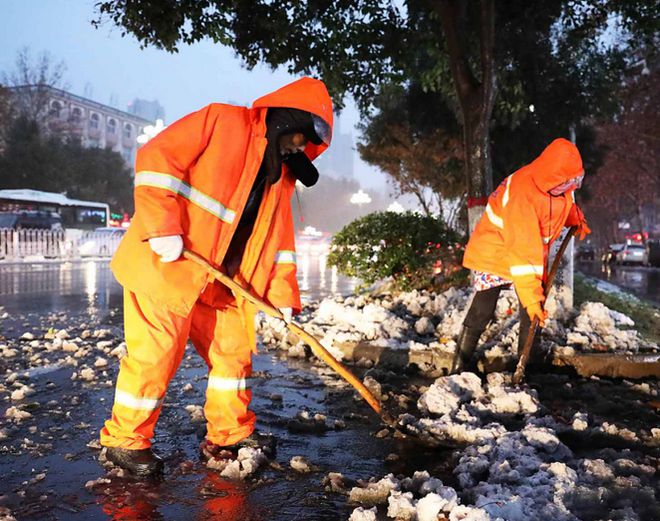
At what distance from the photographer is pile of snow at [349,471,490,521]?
2508mm

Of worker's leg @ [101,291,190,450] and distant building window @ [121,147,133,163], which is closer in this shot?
worker's leg @ [101,291,190,450]

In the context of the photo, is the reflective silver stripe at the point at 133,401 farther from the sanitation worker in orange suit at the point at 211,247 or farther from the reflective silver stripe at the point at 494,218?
the reflective silver stripe at the point at 494,218

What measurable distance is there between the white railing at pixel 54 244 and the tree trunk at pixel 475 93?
2010cm

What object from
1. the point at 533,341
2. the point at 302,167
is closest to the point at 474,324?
the point at 533,341

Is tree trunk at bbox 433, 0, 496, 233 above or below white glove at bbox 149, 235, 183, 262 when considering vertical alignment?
above

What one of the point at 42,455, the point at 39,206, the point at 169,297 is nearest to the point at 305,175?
the point at 169,297

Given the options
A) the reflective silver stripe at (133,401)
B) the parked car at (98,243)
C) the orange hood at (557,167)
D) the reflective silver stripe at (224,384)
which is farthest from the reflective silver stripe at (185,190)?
the parked car at (98,243)

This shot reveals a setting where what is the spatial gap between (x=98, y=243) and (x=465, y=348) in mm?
26273

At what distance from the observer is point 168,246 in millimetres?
3014

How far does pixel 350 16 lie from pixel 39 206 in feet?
86.0

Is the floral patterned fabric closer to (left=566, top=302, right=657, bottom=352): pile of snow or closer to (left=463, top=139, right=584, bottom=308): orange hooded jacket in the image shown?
(left=463, top=139, right=584, bottom=308): orange hooded jacket

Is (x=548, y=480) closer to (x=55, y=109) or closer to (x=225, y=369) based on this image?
(x=225, y=369)

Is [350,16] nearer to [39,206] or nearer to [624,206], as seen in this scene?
[39,206]

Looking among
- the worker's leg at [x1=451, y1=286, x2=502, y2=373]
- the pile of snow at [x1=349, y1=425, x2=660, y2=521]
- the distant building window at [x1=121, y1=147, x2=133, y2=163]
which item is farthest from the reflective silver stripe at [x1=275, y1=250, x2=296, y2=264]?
the distant building window at [x1=121, y1=147, x2=133, y2=163]
